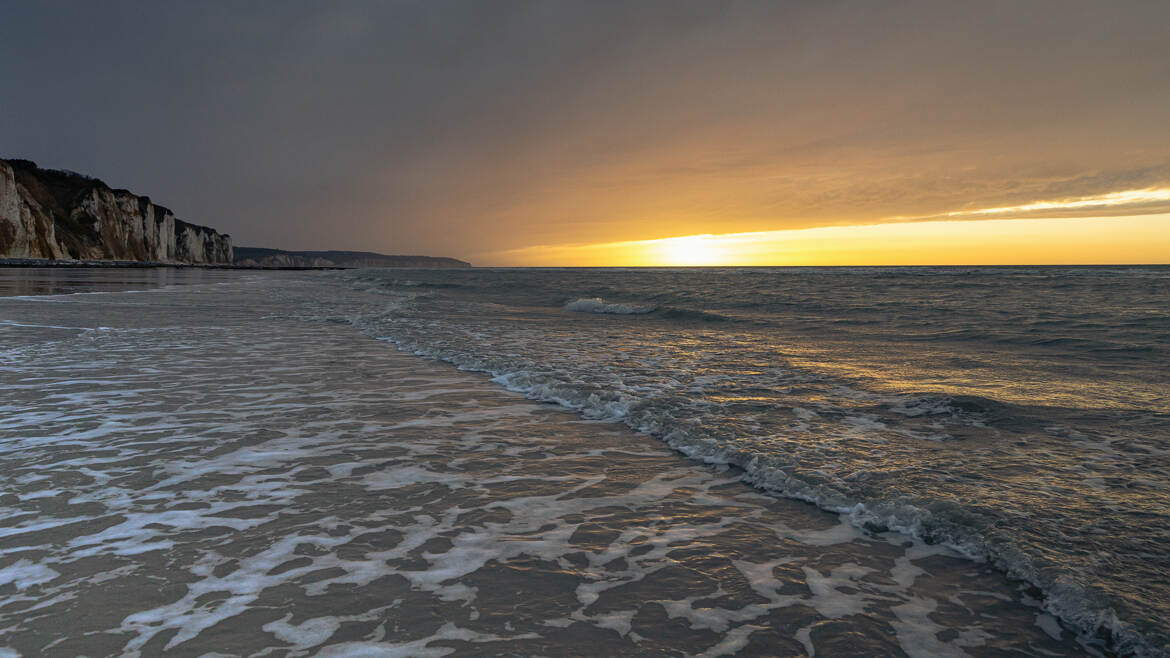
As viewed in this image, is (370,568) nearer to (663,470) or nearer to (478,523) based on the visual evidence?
(478,523)

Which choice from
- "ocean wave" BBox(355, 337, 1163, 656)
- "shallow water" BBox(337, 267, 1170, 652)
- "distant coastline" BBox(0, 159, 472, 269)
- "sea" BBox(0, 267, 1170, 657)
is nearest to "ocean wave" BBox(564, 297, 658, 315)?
"shallow water" BBox(337, 267, 1170, 652)

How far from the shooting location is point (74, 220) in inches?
3836

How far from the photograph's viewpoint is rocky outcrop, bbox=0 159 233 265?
2908 inches

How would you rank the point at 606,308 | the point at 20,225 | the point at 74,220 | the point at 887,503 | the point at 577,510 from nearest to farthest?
1. the point at 577,510
2. the point at 887,503
3. the point at 606,308
4. the point at 20,225
5. the point at 74,220

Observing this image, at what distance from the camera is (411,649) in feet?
9.61

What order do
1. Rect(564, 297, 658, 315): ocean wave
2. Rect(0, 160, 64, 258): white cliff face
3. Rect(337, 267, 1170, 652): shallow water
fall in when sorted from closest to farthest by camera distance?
Rect(337, 267, 1170, 652): shallow water < Rect(564, 297, 658, 315): ocean wave < Rect(0, 160, 64, 258): white cliff face

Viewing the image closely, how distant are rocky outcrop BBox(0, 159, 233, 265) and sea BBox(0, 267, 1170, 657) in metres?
90.1

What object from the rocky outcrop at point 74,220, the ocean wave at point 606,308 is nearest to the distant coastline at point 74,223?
the rocky outcrop at point 74,220

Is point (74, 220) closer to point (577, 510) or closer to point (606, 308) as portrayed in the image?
point (606, 308)

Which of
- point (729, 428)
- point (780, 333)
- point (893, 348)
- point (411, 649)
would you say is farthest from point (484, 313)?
point (411, 649)

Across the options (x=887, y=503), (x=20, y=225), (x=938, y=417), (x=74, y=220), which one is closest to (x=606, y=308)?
(x=938, y=417)

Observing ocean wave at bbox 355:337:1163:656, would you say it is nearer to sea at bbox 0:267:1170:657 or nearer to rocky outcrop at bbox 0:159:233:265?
sea at bbox 0:267:1170:657

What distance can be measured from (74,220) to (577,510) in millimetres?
128217

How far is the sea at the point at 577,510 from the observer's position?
10.4ft
